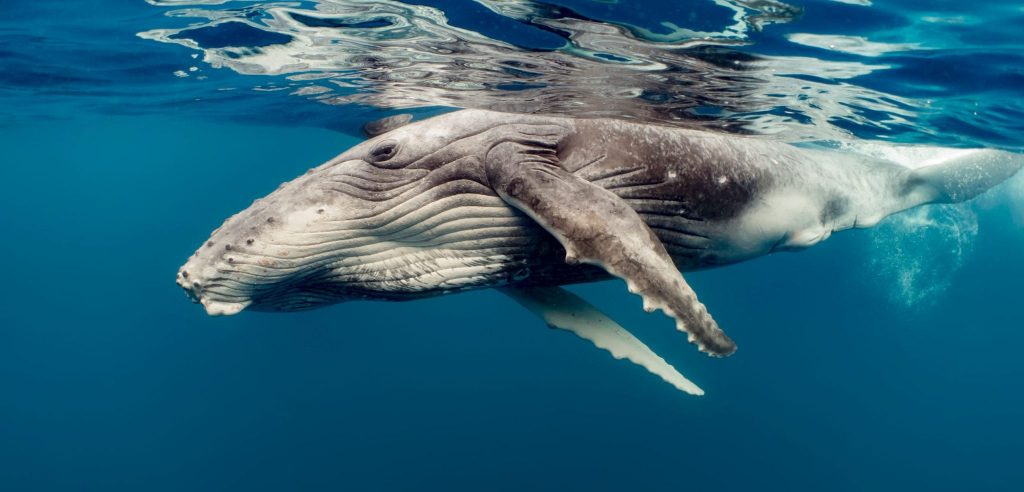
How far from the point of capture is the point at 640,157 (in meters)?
5.72

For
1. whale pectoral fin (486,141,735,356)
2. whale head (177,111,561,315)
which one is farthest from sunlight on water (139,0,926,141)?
whale pectoral fin (486,141,735,356)

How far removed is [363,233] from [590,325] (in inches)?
89.2

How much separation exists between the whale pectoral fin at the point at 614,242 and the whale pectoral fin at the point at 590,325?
1.16 m

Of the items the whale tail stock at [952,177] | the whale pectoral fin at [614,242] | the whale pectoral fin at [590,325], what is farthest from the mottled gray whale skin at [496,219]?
the whale tail stock at [952,177]

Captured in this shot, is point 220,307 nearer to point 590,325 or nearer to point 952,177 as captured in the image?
point 590,325

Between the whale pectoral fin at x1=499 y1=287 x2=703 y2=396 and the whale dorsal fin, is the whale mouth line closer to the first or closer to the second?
the whale pectoral fin at x1=499 y1=287 x2=703 y2=396

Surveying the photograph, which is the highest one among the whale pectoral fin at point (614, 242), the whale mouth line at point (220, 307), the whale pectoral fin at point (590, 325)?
the whale pectoral fin at point (614, 242)

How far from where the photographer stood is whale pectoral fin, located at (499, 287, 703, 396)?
17.5 ft

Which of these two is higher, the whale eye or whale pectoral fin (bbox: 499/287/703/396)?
the whale eye

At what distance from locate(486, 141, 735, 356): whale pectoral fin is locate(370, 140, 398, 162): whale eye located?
138 cm

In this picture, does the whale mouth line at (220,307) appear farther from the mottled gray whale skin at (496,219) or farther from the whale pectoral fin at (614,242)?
the whale pectoral fin at (614,242)

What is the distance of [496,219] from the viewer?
489cm

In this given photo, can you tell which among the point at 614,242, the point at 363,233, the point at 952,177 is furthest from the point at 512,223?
the point at 952,177

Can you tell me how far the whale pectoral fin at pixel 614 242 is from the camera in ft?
13.0
